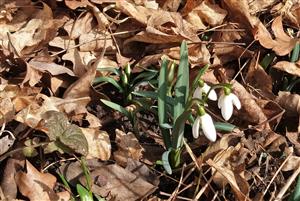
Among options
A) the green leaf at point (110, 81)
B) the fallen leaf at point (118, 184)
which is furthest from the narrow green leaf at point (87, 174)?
the green leaf at point (110, 81)

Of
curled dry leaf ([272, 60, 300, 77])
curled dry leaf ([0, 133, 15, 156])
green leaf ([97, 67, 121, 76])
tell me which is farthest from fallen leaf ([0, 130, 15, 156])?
curled dry leaf ([272, 60, 300, 77])

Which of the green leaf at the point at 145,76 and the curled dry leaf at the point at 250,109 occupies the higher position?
the green leaf at the point at 145,76

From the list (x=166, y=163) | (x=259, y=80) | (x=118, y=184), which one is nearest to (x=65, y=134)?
(x=118, y=184)

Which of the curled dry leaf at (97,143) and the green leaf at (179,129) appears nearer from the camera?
the green leaf at (179,129)

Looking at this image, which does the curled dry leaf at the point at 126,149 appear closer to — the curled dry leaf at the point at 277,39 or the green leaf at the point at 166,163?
the green leaf at the point at 166,163

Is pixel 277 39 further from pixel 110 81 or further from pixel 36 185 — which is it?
pixel 36 185
